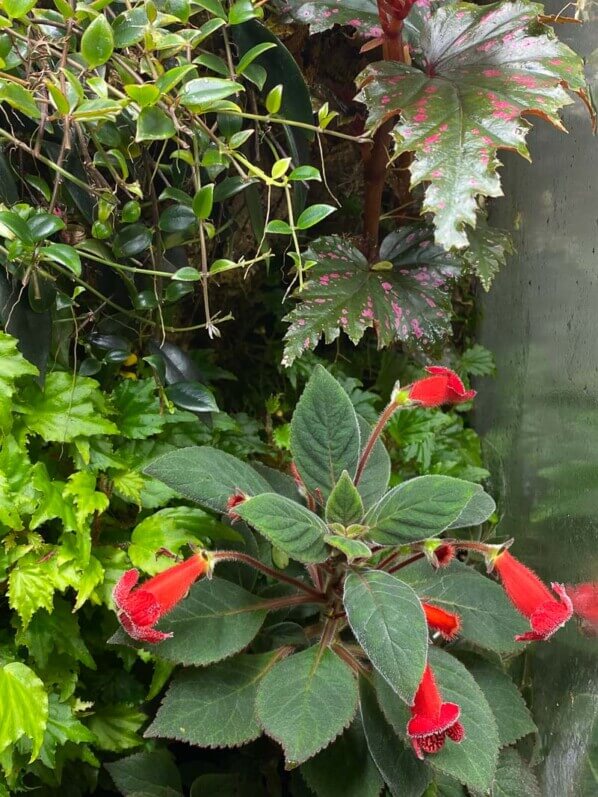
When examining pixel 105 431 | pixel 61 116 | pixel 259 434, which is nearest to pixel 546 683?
pixel 259 434

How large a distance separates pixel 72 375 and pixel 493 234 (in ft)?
2.25

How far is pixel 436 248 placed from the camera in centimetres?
113

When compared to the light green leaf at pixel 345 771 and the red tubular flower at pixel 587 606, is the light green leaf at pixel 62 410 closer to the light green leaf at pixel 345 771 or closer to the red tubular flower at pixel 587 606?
the light green leaf at pixel 345 771

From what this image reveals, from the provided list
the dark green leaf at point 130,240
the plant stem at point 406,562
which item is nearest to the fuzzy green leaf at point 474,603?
the plant stem at point 406,562

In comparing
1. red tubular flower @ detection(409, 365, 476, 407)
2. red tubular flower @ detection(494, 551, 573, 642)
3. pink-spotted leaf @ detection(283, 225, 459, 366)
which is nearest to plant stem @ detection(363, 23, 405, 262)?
pink-spotted leaf @ detection(283, 225, 459, 366)

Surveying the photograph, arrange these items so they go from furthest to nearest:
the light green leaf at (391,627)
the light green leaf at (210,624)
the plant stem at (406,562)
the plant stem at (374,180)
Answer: the plant stem at (374,180)
the plant stem at (406,562)
the light green leaf at (210,624)
the light green leaf at (391,627)

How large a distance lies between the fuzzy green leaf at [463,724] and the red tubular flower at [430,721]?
0.07 ft

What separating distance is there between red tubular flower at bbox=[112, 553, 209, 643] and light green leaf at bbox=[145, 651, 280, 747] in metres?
0.09

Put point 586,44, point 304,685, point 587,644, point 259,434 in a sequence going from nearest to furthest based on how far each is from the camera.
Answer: point 304,685
point 587,644
point 586,44
point 259,434

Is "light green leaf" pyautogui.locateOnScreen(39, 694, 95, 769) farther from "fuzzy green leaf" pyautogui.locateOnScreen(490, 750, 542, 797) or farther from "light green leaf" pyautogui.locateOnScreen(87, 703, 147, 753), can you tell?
"fuzzy green leaf" pyautogui.locateOnScreen(490, 750, 542, 797)

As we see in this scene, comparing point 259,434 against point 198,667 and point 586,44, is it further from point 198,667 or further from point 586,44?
point 586,44

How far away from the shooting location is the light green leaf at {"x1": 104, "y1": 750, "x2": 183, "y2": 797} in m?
0.87

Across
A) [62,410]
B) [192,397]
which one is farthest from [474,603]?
[62,410]

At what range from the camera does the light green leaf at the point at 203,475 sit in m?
0.77
